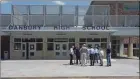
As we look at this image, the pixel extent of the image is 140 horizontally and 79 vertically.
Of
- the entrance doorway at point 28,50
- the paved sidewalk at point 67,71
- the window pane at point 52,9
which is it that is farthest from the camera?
the entrance doorway at point 28,50

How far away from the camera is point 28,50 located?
45.0 metres

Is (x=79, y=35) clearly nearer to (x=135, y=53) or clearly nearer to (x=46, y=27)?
(x=46, y=27)

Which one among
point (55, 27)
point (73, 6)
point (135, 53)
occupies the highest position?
point (73, 6)

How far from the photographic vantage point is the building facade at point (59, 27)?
43.0 m

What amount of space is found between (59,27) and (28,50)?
5653 mm

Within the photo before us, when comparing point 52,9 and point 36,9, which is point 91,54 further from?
point 36,9

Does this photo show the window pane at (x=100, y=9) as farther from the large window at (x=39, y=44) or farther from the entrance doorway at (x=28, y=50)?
the entrance doorway at (x=28, y=50)

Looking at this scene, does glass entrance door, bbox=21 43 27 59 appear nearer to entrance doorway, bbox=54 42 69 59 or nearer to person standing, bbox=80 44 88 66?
entrance doorway, bbox=54 42 69 59

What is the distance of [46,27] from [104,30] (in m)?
6.86

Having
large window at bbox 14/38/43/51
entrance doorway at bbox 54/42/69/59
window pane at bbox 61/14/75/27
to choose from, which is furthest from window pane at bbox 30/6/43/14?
entrance doorway at bbox 54/42/69/59

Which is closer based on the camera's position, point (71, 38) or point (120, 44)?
point (71, 38)

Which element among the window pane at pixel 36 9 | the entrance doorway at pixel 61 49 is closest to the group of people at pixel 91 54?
the entrance doorway at pixel 61 49


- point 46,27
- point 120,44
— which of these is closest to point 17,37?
point 46,27

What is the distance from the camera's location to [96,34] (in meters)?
43.8
